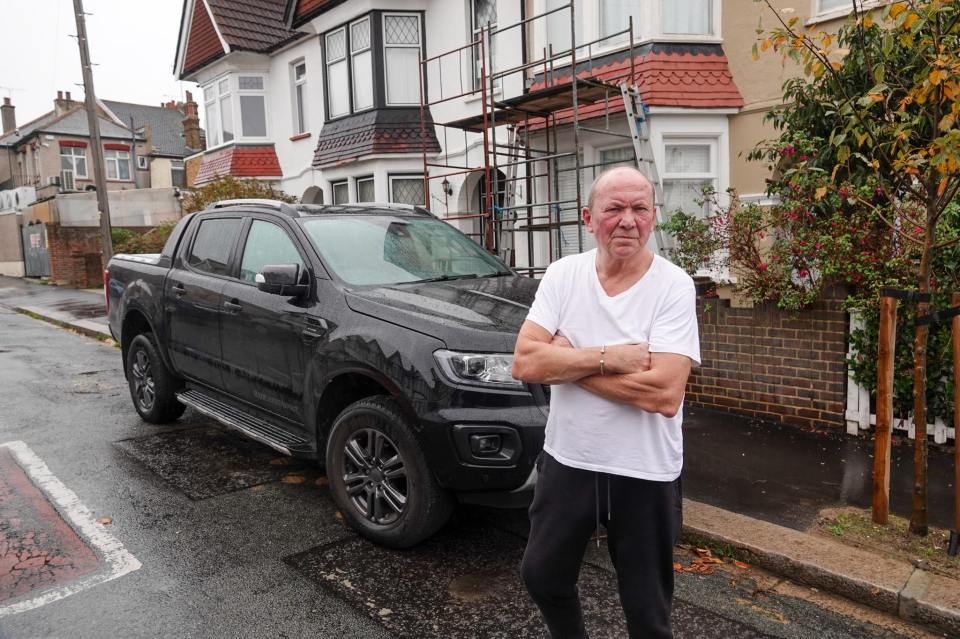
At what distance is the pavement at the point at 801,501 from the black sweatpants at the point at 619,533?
155 centimetres

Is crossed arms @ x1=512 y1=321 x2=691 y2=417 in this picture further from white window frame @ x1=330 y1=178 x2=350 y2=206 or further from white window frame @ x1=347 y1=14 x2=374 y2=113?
white window frame @ x1=330 y1=178 x2=350 y2=206

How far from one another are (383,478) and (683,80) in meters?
8.19

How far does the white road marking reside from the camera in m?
3.47

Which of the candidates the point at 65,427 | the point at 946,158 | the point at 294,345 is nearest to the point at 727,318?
the point at 946,158

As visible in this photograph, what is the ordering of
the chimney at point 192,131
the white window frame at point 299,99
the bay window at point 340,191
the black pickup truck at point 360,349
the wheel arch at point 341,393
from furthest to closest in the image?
the chimney at point 192,131, the white window frame at point 299,99, the bay window at point 340,191, the wheel arch at point 341,393, the black pickup truck at point 360,349

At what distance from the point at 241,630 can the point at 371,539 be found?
3.12 feet

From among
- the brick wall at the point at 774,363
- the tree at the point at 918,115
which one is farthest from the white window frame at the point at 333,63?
the tree at the point at 918,115

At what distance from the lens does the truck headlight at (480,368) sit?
141 inches

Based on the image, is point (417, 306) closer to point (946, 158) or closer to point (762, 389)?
point (946, 158)

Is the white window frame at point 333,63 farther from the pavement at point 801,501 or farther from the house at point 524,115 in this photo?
the pavement at point 801,501

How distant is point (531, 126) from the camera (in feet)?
37.8

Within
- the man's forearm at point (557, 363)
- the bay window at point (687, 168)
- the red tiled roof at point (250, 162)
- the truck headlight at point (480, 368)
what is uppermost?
the red tiled roof at point (250, 162)

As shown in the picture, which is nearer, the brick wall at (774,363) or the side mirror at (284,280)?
the side mirror at (284,280)

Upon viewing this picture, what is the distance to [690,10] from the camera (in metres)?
10.4
